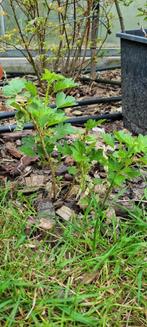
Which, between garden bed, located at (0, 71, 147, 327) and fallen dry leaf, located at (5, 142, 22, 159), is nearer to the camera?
garden bed, located at (0, 71, 147, 327)

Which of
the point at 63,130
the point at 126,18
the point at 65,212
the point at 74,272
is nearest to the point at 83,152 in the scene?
the point at 63,130

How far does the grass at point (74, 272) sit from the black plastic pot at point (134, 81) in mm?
640

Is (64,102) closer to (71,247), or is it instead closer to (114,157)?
(114,157)

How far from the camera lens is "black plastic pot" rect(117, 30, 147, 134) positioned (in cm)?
174

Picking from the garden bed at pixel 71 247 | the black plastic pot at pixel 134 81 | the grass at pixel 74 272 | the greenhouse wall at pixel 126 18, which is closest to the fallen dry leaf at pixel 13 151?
the garden bed at pixel 71 247

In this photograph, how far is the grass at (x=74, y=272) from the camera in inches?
38.3

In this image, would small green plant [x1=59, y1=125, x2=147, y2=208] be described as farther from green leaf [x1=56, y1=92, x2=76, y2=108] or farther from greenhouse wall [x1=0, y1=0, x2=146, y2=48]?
greenhouse wall [x1=0, y1=0, x2=146, y2=48]

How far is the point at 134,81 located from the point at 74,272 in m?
1.00

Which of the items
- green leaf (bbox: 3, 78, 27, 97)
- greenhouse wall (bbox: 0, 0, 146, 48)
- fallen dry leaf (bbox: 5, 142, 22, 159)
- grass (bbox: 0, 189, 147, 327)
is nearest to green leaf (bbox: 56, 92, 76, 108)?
green leaf (bbox: 3, 78, 27, 97)

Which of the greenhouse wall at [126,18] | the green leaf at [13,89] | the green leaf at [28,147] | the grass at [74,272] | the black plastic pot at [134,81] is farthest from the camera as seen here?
the greenhouse wall at [126,18]

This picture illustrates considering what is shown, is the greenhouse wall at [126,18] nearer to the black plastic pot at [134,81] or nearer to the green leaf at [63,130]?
the black plastic pot at [134,81]

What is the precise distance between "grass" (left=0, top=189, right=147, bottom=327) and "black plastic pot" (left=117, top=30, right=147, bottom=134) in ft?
2.10

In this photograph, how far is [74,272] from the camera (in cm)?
109

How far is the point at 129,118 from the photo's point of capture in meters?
1.91
